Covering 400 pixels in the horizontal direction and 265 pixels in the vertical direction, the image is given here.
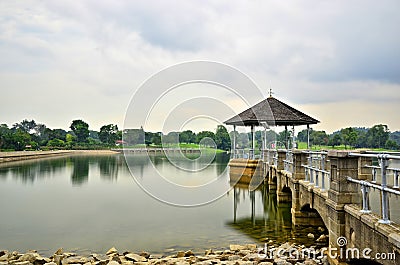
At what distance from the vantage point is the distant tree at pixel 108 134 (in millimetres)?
95706

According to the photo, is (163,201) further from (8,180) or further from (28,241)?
(8,180)

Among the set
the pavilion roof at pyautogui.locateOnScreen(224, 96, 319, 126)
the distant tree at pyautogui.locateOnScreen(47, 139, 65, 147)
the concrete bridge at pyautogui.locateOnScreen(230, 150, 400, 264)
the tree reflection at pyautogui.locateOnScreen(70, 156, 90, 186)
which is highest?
the pavilion roof at pyautogui.locateOnScreen(224, 96, 319, 126)

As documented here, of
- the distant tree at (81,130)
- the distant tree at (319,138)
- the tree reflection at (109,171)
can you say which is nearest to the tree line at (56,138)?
the distant tree at (81,130)

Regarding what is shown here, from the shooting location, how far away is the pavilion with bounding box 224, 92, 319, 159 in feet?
74.8

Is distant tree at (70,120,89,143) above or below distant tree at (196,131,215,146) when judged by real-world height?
above

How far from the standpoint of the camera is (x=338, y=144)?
143ft

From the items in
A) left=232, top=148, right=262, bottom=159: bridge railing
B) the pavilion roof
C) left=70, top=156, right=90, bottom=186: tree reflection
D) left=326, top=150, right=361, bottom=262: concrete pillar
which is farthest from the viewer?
left=70, top=156, right=90, bottom=186: tree reflection

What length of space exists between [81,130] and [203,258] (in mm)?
94876

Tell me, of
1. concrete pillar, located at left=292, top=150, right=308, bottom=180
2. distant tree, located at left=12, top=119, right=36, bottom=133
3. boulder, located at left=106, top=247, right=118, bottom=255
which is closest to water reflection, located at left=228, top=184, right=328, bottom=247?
concrete pillar, located at left=292, top=150, right=308, bottom=180

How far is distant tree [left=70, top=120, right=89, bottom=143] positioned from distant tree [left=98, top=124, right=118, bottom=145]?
4.76 m

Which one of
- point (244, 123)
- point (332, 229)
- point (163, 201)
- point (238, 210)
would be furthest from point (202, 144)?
point (332, 229)

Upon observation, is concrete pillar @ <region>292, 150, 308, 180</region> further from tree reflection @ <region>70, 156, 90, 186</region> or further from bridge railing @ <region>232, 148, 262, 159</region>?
tree reflection @ <region>70, 156, 90, 186</region>

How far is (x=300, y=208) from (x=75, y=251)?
662cm

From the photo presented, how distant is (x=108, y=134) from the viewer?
96438 millimetres
